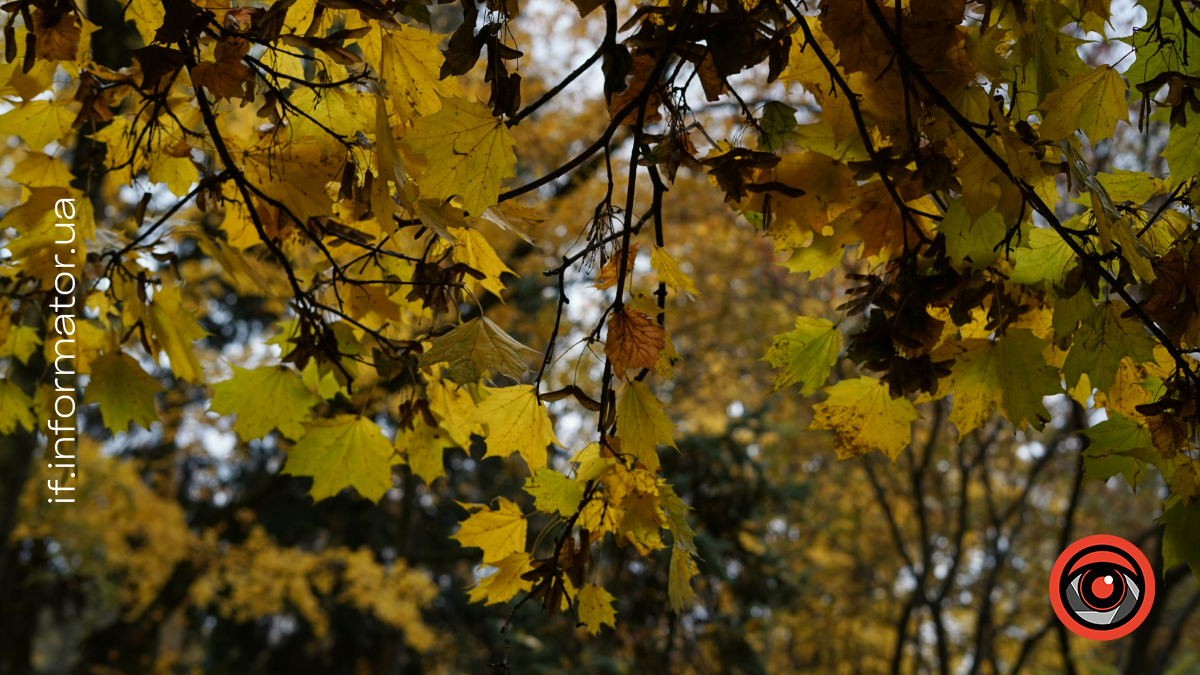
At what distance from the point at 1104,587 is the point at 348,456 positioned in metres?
2.35

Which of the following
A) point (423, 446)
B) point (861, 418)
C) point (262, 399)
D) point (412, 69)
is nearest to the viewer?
point (412, 69)

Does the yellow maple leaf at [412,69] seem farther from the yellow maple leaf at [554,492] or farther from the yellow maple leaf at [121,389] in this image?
the yellow maple leaf at [121,389]

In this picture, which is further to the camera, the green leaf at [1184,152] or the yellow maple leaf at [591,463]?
the yellow maple leaf at [591,463]

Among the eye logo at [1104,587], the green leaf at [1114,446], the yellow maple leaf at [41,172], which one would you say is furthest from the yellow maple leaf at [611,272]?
the eye logo at [1104,587]

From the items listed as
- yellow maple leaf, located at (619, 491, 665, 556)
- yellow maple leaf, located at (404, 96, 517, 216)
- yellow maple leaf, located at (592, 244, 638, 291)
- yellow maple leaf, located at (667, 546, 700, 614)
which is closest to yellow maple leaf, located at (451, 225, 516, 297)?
yellow maple leaf, located at (592, 244, 638, 291)

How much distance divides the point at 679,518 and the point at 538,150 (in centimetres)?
708

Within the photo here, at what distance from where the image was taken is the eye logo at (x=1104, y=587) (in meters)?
2.35

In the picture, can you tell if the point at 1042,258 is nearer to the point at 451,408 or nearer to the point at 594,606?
the point at 594,606

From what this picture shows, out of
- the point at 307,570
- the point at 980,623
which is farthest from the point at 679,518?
the point at 307,570

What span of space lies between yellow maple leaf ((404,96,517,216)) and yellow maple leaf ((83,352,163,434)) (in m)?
1.01

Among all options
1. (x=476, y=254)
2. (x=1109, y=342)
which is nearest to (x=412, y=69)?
(x=476, y=254)

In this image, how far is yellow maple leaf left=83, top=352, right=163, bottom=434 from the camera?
1.71m

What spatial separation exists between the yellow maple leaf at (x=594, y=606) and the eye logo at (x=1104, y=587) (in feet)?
5.58

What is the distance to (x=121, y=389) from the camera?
1.73m
